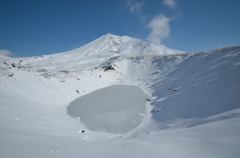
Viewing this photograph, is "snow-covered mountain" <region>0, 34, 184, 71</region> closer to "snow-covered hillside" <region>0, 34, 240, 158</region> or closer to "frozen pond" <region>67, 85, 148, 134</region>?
"snow-covered hillside" <region>0, 34, 240, 158</region>

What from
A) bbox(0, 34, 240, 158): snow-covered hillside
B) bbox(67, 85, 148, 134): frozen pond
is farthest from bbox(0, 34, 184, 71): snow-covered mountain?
bbox(67, 85, 148, 134): frozen pond

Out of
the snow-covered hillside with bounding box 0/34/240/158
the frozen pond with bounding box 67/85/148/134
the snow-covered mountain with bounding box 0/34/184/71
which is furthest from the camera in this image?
the snow-covered mountain with bounding box 0/34/184/71

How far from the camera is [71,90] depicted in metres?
17.0

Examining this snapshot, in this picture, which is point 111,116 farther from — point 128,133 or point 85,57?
point 85,57

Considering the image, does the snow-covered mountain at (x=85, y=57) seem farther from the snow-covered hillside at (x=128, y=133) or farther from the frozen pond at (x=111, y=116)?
the frozen pond at (x=111, y=116)

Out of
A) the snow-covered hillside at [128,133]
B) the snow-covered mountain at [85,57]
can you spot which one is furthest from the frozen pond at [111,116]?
the snow-covered mountain at [85,57]

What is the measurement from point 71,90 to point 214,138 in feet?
57.9

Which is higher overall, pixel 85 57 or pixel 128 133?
pixel 85 57

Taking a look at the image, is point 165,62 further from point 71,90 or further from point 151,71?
point 71,90

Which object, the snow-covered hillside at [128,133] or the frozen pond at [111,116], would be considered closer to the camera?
the snow-covered hillside at [128,133]

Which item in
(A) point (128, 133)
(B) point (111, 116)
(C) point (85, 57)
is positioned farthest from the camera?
(C) point (85, 57)

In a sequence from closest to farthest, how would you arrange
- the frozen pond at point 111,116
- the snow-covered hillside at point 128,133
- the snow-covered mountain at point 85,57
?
1. the snow-covered hillside at point 128,133
2. the frozen pond at point 111,116
3. the snow-covered mountain at point 85,57

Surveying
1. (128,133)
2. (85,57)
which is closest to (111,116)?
(128,133)

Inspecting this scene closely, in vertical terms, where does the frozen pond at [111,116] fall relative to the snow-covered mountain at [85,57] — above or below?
below
